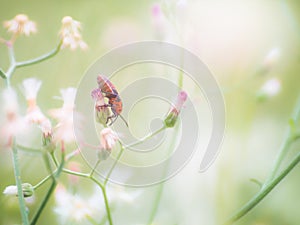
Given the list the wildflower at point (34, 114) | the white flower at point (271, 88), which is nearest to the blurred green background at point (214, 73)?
the white flower at point (271, 88)

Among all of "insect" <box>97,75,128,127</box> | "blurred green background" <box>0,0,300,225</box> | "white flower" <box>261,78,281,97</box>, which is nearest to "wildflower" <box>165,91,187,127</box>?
"insect" <box>97,75,128,127</box>

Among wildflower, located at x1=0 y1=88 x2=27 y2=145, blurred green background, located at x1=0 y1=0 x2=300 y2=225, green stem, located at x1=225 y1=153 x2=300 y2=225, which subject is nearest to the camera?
wildflower, located at x1=0 y1=88 x2=27 y2=145

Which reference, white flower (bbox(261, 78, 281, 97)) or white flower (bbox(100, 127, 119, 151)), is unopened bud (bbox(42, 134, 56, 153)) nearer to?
white flower (bbox(100, 127, 119, 151))

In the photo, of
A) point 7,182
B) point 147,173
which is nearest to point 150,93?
point 147,173

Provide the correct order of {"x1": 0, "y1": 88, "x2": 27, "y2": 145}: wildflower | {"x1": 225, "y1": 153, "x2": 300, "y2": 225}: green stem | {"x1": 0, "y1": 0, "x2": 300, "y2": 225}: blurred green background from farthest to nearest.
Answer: {"x1": 0, "y1": 0, "x2": 300, "y2": 225}: blurred green background < {"x1": 225, "y1": 153, "x2": 300, "y2": 225}: green stem < {"x1": 0, "y1": 88, "x2": 27, "y2": 145}: wildflower

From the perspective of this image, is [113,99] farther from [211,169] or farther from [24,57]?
[24,57]

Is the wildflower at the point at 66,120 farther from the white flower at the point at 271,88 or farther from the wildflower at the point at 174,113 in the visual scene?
the white flower at the point at 271,88

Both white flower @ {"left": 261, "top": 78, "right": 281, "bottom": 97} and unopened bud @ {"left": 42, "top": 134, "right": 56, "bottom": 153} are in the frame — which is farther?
white flower @ {"left": 261, "top": 78, "right": 281, "bottom": 97}

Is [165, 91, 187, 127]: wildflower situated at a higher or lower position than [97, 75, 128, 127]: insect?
lower
